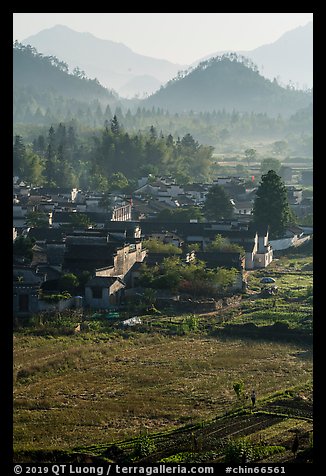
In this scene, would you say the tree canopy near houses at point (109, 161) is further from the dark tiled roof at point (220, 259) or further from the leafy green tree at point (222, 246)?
the dark tiled roof at point (220, 259)

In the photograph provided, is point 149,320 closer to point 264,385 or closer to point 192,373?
point 192,373

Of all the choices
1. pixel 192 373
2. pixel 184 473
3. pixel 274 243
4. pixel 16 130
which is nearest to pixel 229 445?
pixel 184 473

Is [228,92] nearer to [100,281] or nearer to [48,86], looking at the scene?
[48,86]

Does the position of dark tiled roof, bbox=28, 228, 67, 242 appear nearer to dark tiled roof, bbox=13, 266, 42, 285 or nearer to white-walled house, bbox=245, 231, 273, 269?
dark tiled roof, bbox=13, 266, 42, 285

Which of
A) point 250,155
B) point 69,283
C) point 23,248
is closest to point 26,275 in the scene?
point 69,283

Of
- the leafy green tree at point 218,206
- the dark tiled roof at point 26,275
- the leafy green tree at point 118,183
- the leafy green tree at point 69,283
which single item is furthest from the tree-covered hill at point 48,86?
the leafy green tree at point 69,283
